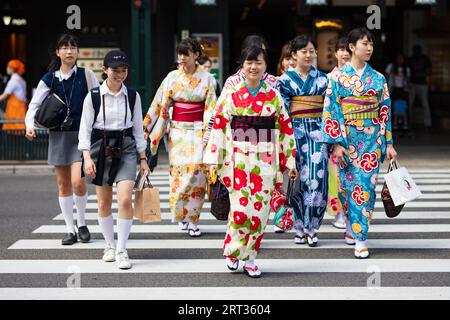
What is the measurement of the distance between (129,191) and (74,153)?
1166 millimetres

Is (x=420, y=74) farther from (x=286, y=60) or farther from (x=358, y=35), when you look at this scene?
(x=358, y=35)

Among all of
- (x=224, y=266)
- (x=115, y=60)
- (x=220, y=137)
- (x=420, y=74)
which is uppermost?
(x=420, y=74)

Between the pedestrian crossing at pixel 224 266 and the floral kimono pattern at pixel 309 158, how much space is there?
0.30 metres

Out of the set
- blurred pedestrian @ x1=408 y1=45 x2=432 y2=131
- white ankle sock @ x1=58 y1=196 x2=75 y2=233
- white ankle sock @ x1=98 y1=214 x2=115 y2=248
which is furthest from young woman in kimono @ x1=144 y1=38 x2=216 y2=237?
blurred pedestrian @ x1=408 y1=45 x2=432 y2=131

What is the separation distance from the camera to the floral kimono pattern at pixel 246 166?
6.59 m

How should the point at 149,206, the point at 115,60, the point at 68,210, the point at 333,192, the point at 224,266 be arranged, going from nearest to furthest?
1. the point at 115,60
2. the point at 224,266
3. the point at 149,206
4. the point at 68,210
5. the point at 333,192

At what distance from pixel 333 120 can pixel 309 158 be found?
594 millimetres

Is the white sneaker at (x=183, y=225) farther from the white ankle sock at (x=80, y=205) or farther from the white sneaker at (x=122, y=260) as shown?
the white sneaker at (x=122, y=260)

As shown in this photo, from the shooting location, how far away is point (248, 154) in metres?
6.60

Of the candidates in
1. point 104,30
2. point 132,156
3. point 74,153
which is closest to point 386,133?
point 132,156

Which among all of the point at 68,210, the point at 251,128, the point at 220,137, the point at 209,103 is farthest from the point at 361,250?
the point at 68,210

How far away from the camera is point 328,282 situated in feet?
21.2

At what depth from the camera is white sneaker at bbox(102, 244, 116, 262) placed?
7.26m

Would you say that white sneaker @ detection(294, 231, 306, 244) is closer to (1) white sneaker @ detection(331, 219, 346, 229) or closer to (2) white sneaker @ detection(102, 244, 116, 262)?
(1) white sneaker @ detection(331, 219, 346, 229)
